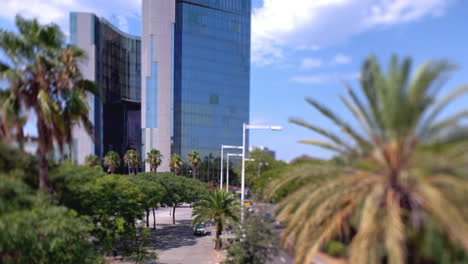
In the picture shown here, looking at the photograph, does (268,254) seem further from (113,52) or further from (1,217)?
(113,52)

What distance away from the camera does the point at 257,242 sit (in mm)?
10414

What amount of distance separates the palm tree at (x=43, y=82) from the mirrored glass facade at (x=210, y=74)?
57.9m

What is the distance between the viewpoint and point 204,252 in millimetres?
23750

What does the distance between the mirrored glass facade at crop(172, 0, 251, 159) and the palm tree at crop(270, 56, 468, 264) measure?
Result: 62283 mm

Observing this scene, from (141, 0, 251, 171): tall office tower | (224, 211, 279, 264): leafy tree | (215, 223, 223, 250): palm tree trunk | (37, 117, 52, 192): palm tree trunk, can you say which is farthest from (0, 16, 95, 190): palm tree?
(141, 0, 251, 171): tall office tower

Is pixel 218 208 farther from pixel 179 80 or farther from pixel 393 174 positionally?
pixel 179 80

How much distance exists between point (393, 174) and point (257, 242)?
5.99m

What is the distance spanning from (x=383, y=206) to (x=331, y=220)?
113 centimetres

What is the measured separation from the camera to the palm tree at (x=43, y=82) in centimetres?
892

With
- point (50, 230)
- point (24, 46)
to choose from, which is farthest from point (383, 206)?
point (24, 46)

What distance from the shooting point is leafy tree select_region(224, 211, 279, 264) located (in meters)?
10.3

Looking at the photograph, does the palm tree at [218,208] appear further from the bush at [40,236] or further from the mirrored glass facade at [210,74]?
the mirrored glass facade at [210,74]

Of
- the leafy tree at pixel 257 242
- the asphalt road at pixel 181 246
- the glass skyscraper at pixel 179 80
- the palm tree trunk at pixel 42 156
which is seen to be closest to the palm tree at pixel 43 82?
the palm tree trunk at pixel 42 156

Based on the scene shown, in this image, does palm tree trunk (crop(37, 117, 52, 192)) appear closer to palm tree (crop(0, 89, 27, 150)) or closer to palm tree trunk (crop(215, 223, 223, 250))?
palm tree (crop(0, 89, 27, 150))
